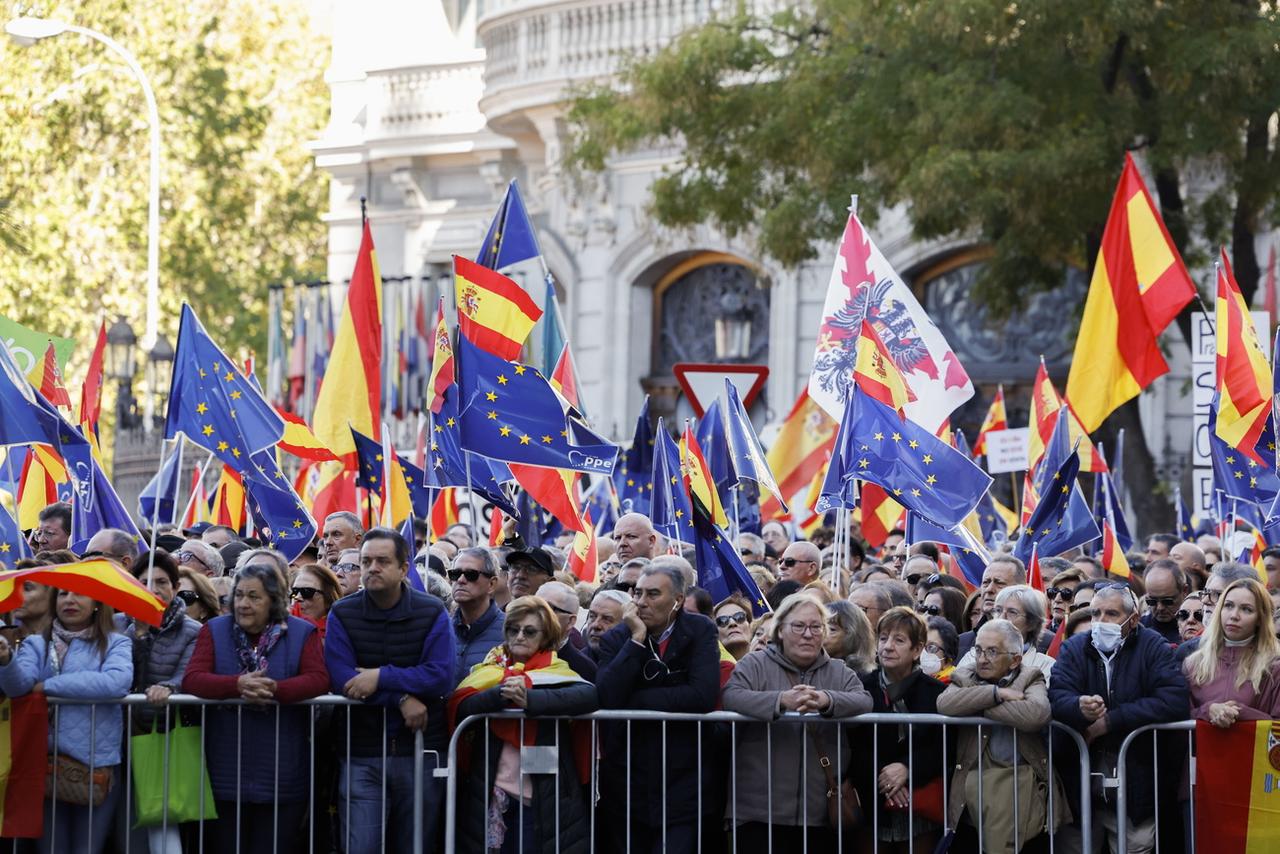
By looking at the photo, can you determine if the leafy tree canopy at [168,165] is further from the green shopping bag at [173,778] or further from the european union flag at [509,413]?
the green shopping bag at [173,778]

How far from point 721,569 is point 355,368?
253cm

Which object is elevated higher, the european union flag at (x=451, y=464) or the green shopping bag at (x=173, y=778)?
the european union flag at (x=451, y=464)

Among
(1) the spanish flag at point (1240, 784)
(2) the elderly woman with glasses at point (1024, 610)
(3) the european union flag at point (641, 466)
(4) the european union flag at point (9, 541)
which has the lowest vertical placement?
(1) the spanish flag at point (1240, 784)

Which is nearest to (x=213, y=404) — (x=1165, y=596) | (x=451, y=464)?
(x=451, y=464)

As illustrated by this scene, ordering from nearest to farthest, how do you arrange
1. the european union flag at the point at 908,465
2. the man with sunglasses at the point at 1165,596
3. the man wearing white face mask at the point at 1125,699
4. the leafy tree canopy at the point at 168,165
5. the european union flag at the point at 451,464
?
the man wearing white face mask at the point at 1125,699
the man with sunglasses at the point at 1165,596
the european union flag at the point at 908,465
the european union flag at the point at 451,464
the leafy tree canopy at the point at 168,165

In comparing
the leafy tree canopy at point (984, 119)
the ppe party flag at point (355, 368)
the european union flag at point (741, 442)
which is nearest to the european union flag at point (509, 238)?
the ppe party flag at point (355, 368)

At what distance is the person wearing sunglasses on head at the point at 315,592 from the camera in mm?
10273

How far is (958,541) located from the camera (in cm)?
1397

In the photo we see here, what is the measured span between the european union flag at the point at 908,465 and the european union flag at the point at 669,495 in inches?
57.1

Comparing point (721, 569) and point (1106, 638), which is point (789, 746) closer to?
point (1106, 638)

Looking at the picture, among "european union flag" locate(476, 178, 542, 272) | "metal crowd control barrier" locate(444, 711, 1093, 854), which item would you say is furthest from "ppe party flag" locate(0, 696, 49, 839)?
"european union flag" locate(476, 178, 542, 272)

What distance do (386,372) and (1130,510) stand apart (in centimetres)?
1122

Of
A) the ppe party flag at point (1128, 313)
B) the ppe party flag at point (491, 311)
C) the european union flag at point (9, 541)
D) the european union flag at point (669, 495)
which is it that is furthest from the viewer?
the ppe party flag at point (1128, 313)

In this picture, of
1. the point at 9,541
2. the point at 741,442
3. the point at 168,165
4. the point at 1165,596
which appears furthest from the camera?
the point at 168,165
